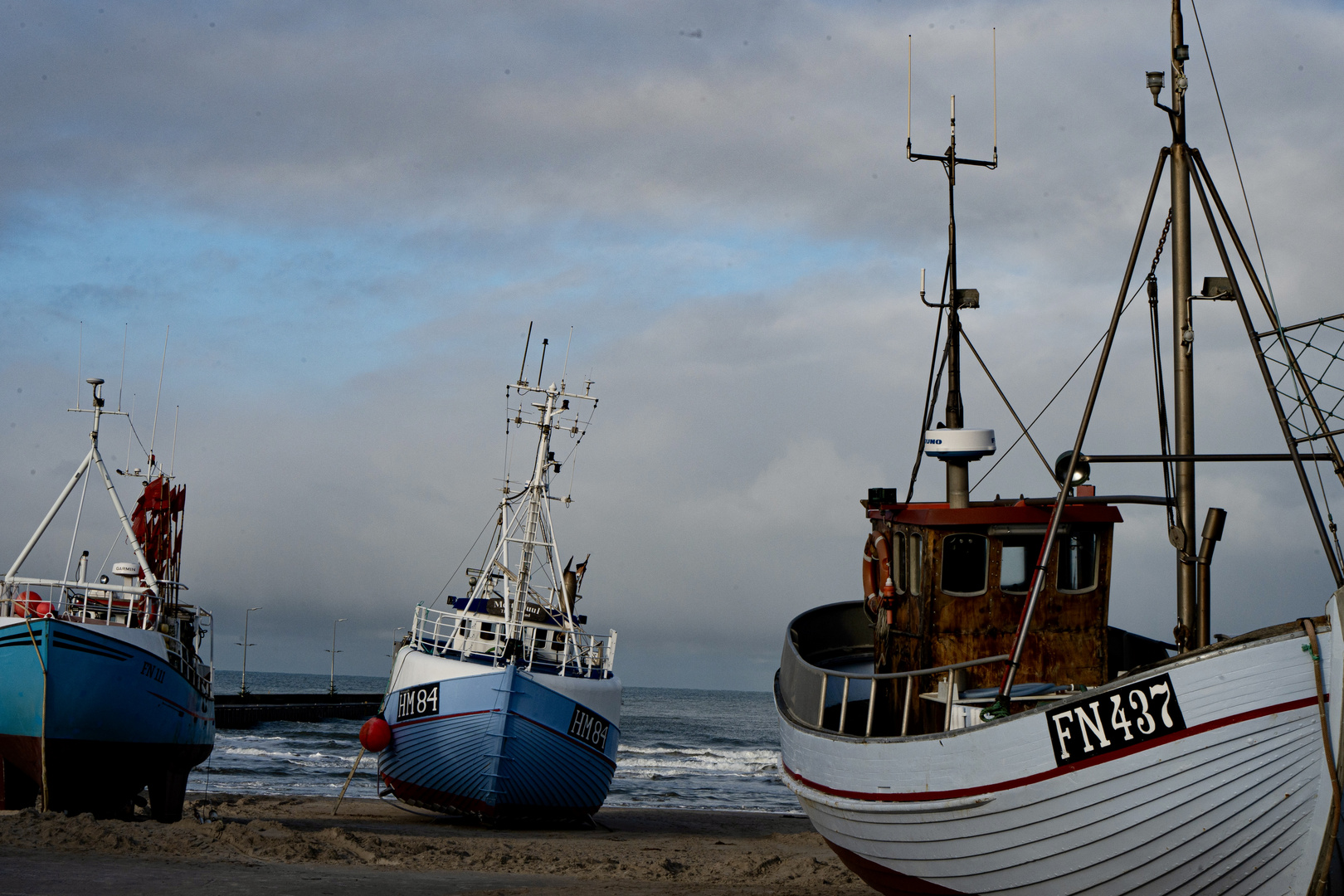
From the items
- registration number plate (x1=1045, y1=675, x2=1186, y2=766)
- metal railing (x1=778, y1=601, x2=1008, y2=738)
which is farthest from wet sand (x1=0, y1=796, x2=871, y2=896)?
registration number plate (x1=1045, y1=675, x2=1186, y2=766)

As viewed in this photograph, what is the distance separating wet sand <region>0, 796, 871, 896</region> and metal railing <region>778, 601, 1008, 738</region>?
7.49ft

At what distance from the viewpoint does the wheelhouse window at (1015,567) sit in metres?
11.2

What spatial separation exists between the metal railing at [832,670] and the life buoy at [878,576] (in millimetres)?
784

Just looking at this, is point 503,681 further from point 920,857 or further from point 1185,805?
point 1185,805

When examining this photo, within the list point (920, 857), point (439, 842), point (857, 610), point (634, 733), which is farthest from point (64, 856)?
point (634, 733)

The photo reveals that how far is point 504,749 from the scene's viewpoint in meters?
19.4

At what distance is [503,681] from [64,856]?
7.81 meters

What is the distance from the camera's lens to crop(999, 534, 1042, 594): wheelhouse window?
36.8 ft

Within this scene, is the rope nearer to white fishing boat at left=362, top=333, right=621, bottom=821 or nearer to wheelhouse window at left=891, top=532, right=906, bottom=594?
wheelhouse window at left=891, top=532, right=906, bottom=594

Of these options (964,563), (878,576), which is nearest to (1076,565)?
(964,563)

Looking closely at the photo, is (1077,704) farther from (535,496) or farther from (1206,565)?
(535,496)

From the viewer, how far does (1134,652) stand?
13.8m

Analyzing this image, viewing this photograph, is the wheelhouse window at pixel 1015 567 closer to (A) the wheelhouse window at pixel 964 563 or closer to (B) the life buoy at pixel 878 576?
(A) the wheelhouse window at pixel 964 563

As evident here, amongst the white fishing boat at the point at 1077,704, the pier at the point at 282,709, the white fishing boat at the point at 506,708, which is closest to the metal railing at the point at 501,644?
the white fishing boat at the point at 506,708
